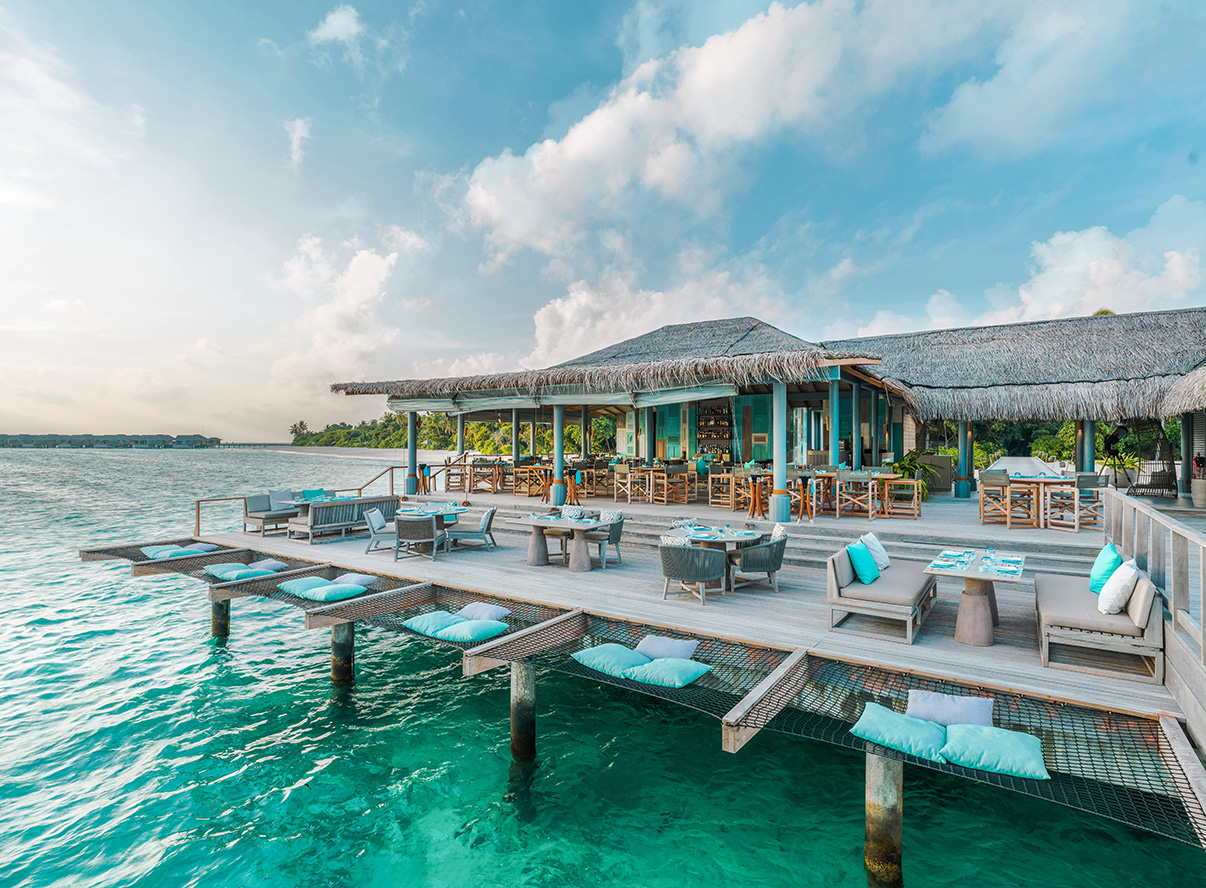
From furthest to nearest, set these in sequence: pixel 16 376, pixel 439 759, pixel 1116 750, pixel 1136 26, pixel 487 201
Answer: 1. pixel 16 376
2. pixel 487 201
3. pixel 1136 26
4. pixel 439 759
5. pixel 1116 750

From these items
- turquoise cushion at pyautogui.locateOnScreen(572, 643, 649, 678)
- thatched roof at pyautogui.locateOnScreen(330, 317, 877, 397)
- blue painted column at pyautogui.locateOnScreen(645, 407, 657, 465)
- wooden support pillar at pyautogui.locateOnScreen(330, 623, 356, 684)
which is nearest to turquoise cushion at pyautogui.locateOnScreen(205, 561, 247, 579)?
wooden support pillar at pyautogui.locateOnScreen(330, 623, 356, 684)

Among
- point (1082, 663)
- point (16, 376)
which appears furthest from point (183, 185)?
point (16, 376)

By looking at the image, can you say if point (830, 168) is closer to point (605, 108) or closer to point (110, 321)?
point (605, 108)

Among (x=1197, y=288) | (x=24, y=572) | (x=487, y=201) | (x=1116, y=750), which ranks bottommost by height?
(x=24, y=572)

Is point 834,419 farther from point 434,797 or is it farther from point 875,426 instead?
point 434,797

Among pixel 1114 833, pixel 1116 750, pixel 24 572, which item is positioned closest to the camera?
pixel 1116 750

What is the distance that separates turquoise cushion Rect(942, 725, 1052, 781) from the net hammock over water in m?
0.09

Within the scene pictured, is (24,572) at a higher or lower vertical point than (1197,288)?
lower

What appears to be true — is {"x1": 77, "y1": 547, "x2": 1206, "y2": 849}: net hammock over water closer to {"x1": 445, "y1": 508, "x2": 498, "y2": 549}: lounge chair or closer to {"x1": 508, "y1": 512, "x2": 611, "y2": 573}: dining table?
{"x1": 508, "y1": 512, "x2": 611, "y2": 573}: dining table

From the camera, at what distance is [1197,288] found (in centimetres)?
2202

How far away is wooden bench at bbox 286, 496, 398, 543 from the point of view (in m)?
9.23

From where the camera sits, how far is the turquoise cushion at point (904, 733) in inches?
118

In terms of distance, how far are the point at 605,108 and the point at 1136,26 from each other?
15.5 metres

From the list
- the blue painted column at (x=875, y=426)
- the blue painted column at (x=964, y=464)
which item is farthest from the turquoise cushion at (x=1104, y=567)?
the blue painted column at (x=875, y=426)
